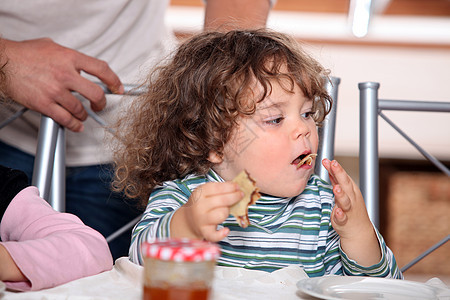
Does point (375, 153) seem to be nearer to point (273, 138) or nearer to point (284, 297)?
point (273, 138)

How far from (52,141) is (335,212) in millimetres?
654

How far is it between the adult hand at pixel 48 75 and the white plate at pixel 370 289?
0.71 metres

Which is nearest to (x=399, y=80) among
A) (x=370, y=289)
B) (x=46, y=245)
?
(x=370, y=289)

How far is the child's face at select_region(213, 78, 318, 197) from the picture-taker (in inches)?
37.9

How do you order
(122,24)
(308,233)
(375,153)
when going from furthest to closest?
(122,24) → (375,153) → (308,233)

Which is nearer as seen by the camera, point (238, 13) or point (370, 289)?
point (370, 289)

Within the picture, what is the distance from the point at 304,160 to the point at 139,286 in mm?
403

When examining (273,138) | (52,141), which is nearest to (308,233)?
(273,138)

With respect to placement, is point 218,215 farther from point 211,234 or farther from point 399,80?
point 399,80

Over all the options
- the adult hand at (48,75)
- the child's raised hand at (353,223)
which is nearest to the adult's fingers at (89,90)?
the adult hand at (48,75)

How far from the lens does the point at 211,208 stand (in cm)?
70

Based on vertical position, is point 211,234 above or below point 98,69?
below

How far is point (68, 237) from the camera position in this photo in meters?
0.77

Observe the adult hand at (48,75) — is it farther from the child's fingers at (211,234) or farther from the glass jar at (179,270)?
the glass jar at (179,270)
